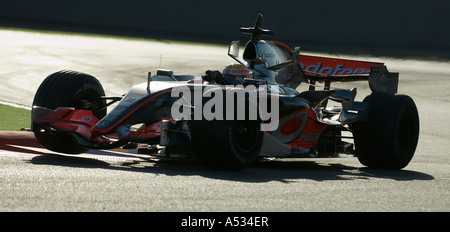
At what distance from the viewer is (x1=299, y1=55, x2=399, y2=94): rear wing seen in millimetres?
9945

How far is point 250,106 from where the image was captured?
7691 mm

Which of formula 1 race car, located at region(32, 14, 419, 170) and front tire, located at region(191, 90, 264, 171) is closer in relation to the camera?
front tire, located at region(191, 90, 264, 171)

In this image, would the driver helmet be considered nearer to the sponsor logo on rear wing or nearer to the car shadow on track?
the car shadow on track

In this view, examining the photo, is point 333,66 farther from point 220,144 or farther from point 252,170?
point 220,144

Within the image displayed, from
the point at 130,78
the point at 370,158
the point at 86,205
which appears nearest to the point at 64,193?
the point at 86,205

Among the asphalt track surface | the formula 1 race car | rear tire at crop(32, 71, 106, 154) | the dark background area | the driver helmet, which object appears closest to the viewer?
the asphalt track surface

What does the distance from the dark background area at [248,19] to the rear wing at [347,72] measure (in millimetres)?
23709

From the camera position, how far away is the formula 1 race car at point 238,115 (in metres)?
7.52

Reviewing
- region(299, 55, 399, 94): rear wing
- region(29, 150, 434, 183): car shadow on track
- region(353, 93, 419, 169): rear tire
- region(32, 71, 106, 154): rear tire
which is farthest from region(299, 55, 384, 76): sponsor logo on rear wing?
region(32, 71, 106, 154): rear tire

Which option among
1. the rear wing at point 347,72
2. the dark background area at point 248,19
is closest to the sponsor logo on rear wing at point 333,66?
the rear wing at point 347,72

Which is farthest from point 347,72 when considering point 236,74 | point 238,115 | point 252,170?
point 238,115

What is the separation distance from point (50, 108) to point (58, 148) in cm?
46

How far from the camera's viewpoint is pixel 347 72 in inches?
412

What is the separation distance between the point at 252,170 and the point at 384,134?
76.5 inches
